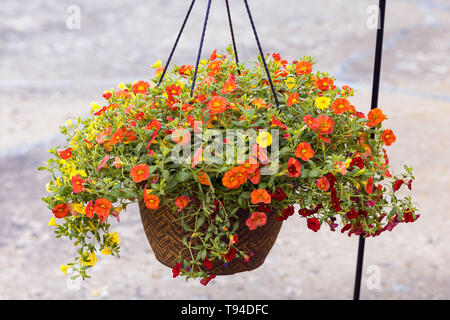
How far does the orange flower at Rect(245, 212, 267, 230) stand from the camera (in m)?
1.39

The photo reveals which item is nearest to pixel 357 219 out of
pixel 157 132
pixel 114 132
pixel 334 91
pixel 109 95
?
pixel 334 91

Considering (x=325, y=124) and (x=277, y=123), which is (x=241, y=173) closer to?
(x=277, y=123)

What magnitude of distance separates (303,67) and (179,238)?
0.65 metres

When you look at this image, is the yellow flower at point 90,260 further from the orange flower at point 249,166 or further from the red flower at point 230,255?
the orange flower at point 249,166

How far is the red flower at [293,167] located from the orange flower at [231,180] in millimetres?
140

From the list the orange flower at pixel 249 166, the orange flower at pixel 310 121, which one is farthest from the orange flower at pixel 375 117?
the orange flower at pixel 249 166

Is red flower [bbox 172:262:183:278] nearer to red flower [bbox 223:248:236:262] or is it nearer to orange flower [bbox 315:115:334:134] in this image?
red flower [bbox 223:248:236:262]

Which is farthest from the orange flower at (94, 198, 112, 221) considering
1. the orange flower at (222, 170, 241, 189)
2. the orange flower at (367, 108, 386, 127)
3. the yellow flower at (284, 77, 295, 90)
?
the orange flower at (367, 108, 386, 127)

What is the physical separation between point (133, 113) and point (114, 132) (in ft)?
0.34

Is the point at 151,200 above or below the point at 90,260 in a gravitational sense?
above

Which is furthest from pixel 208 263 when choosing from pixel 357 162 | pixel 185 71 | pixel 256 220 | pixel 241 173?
pixel 185 71

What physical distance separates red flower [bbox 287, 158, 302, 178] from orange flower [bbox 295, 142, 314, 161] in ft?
0.09

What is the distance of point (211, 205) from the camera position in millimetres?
1373

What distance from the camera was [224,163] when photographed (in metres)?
1.33
